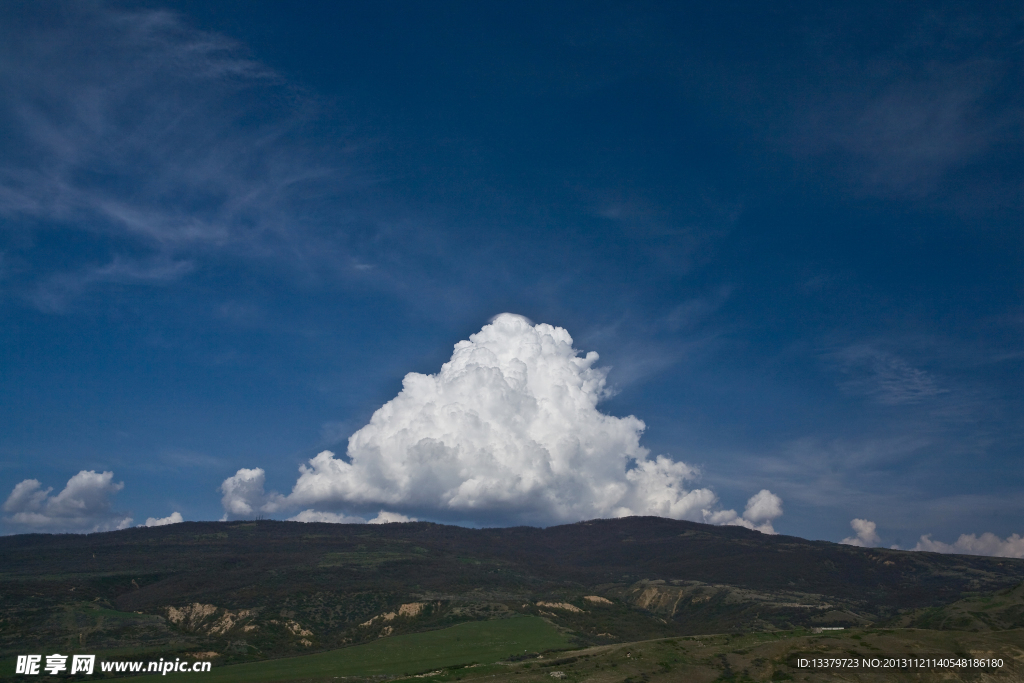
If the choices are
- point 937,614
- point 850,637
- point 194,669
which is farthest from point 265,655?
point 937,614

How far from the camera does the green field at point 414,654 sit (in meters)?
116

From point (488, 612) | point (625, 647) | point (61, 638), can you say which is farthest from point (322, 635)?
point (625, 647)

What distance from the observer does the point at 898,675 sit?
7806 centimetres

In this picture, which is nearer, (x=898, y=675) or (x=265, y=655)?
(x=898, y=675)

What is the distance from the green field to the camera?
11631 centimetres

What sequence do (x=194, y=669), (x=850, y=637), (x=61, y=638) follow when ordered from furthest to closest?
(x=61, y=638)
(x=194, y=669)
(x=850, y=637)

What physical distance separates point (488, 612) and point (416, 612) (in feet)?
75.2

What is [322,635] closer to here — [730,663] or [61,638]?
[61,638]

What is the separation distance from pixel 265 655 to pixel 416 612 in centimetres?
5816

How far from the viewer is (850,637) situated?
95.6 meters

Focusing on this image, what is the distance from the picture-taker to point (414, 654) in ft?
456

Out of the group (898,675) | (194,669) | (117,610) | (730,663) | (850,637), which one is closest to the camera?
(898,675)

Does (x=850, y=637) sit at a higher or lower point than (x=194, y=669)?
higher

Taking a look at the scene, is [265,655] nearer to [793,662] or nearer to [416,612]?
[416,612]
